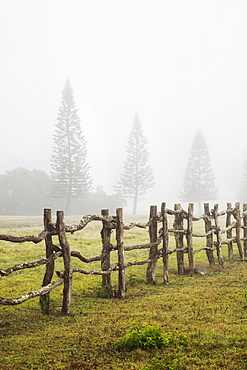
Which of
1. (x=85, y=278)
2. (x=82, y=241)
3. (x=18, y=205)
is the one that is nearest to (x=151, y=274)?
(x=85, y=278)

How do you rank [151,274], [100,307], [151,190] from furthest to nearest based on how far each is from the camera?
[151,190]
[151,274]
[100,307]

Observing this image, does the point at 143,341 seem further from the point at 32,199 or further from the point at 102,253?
the point at 32,199

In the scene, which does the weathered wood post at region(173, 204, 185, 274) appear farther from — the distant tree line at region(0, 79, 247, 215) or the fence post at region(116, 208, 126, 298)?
the distant tree line at region(0, 79, 247, 215)

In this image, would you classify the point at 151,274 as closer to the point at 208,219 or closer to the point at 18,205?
the point at 208,219

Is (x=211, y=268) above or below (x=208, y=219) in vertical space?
below

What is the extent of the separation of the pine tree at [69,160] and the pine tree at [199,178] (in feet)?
72.8

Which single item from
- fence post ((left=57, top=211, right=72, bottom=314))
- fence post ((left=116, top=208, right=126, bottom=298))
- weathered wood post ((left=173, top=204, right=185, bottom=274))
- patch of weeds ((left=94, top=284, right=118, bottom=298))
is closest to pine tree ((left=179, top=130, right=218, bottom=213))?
weathered wood post ((left=173, top=204, right=185, bottom=274))

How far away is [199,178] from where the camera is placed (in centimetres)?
6700

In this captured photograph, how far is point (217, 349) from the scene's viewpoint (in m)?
4.15

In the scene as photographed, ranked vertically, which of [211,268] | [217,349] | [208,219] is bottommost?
[211,268]

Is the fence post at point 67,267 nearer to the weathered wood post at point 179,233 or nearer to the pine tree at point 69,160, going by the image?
the weathered wood post at point 179,233

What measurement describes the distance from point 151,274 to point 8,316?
15.7ft

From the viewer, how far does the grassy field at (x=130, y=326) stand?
3924 mm

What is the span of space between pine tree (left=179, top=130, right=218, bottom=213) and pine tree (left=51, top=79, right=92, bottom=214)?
873 inches
